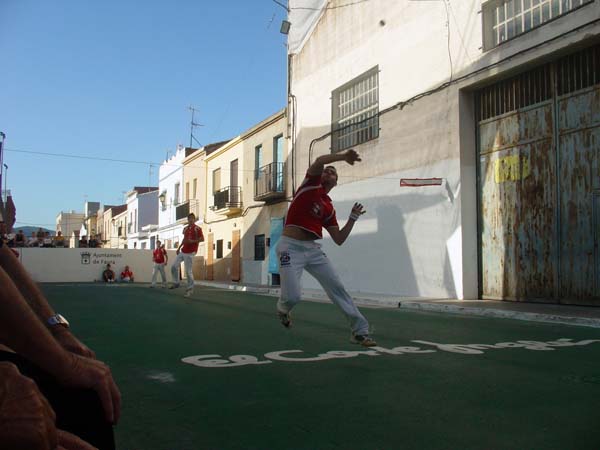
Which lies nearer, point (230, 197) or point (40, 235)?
point (230, 197)

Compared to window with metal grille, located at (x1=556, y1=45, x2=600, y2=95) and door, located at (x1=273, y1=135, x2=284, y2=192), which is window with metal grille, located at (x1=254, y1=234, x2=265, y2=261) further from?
window with metal grille, located at (x1=556, y1=45, x2=600, y2=95)

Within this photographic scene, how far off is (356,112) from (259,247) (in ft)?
31.9

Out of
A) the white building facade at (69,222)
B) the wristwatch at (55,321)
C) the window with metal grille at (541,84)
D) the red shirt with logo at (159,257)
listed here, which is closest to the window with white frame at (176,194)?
the red shirt with logo at (159,257)

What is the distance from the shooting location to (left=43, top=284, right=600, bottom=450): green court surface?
274 cm

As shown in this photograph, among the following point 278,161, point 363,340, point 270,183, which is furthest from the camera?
point 278,161

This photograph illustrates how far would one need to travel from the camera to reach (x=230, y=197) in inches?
1150

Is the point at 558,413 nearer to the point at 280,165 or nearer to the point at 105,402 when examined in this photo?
the point at 105,402

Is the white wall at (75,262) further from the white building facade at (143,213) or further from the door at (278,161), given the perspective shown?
the white building facade at (143,213)

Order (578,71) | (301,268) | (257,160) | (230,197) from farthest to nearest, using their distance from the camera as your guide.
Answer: (230,197), (257,160), (578,71), (301,268)

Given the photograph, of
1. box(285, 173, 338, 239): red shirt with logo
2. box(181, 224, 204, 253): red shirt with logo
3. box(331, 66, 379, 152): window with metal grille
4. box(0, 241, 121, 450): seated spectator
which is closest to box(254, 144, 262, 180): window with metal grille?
box(331, 66, 379, 152): window with metal grille

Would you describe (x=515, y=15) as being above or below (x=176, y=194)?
above

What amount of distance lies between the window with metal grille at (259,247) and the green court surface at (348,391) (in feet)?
63.4

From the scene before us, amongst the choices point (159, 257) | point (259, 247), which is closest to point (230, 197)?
point (259, 247)

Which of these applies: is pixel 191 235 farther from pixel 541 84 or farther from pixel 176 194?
pixel 176 194
